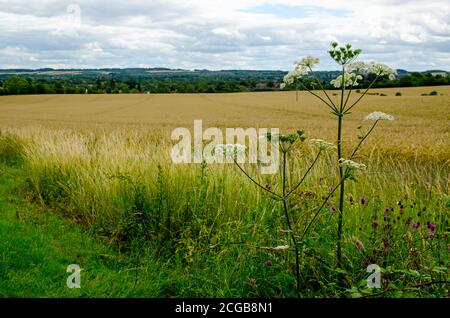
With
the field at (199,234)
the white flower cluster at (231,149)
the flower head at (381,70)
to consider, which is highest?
the flower head at (381,70)

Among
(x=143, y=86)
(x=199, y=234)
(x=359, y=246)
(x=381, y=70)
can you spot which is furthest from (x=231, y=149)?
(x=143, y=86)

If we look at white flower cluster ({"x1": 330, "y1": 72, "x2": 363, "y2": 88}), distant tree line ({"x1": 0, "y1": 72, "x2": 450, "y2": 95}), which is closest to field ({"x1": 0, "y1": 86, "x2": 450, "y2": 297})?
white flower cluster ({"x1": 330, "y1": 72, "x2": 363, "y2": 88})

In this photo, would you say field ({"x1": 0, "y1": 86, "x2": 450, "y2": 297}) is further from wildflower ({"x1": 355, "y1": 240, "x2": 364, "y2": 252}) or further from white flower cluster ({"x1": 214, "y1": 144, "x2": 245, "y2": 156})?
white flower cluster ({"x1": 214, "y1": 144, "x2": 245, "y2": 156})

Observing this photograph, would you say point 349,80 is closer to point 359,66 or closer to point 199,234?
point 359,66

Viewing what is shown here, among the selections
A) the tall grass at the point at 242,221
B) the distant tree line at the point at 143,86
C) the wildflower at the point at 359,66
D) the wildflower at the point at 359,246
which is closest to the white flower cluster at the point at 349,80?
the wildflower at the point at 359,66

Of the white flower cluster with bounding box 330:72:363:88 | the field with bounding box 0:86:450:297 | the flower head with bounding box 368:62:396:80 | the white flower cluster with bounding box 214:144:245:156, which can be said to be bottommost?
the field with bounding box 0:86:450:297

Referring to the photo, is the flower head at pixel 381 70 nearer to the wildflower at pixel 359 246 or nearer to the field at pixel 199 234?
the field at pixel 199 234

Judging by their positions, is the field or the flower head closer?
the flower head

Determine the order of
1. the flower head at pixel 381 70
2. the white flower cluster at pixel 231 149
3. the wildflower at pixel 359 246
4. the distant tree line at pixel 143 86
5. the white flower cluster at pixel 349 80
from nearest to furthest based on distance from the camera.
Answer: the white flower cluster at pixel 231 149
the flower head at pixel 381 70
the white flower cluster at pixel 349 80
the wildflower at pixel 359 246
the distant tree line at pixel 143 86

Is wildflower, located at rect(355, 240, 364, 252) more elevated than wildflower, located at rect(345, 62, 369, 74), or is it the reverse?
wildflower, located at rect(345, 62, 369, 74)

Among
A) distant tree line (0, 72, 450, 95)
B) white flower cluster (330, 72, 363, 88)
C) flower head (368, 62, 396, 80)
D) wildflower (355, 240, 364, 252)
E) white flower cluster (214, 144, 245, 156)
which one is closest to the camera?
white flower cluster (214, 144, 245, 156)

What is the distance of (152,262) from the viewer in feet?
17.5
